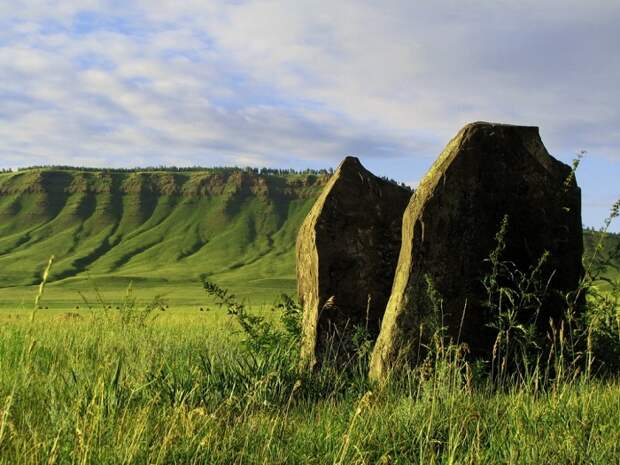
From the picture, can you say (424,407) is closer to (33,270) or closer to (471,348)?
(471,348)

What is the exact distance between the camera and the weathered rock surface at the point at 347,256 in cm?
931

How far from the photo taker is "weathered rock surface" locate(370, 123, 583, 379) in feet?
26.3

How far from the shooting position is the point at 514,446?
4.53 m

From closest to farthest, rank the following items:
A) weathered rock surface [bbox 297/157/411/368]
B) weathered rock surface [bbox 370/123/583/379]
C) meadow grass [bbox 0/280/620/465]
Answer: meadow grass [bbox 0/280/620/465], weathered rock surface [bbox 370/123/583/379], weathered rock surface [bbox 297/157/411/368]


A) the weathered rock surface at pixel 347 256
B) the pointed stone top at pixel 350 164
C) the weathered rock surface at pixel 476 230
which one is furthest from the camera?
the pointed stone top at pixel 350 164

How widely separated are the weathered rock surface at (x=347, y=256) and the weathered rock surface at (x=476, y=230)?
1.14 m

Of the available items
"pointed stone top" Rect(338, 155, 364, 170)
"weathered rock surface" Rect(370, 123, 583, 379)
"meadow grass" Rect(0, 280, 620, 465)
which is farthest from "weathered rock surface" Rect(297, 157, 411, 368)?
"meadow grass" Rect(0, 280, 620, 465)

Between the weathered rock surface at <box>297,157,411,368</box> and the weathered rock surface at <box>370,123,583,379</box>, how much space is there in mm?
1142

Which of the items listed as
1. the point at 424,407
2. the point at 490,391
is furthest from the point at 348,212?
the point at 424,407

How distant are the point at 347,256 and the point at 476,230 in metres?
2.12

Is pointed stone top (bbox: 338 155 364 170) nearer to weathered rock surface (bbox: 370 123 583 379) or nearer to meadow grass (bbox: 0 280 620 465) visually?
weathered rock surface (bbox: 370 123 583 379)

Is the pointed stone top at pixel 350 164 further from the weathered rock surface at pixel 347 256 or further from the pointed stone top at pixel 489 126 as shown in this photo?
the pointed stone top at pixel 489 126

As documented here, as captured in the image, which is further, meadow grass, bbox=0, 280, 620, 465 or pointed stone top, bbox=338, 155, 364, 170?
pointed stone top, bbox=338, 155, 364, 170

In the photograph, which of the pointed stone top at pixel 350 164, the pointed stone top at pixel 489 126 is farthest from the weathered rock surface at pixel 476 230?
the pointed stone top at pixel 350 164
